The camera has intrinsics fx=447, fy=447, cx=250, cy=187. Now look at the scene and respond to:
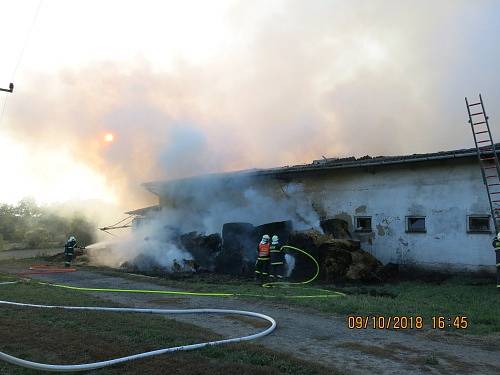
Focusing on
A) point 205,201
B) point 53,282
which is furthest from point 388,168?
point 53,282

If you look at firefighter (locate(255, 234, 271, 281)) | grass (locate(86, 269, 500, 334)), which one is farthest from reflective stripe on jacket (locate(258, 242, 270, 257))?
grass (locate(86, 269, 500, 334))

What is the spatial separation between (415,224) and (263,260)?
15.4ft

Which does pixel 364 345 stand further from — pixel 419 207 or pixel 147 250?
pixel 147 250

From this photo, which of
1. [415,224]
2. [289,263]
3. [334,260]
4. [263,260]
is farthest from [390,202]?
[263,260]

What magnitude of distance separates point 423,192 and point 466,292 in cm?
407

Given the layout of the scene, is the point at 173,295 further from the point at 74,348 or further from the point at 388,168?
the point at 388,168

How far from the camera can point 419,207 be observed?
13227 mm

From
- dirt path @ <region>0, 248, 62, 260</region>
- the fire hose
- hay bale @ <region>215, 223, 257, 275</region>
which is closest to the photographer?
the fire hose

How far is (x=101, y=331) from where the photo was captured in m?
6.03

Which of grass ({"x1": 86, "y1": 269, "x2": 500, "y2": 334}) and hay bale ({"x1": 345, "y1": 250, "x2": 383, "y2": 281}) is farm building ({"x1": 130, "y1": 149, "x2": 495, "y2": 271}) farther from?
hay bale ({"x1": 345, "y1": 250, "x2": 383, "y2": 281})

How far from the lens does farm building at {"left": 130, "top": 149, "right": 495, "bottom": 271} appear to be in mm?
12266

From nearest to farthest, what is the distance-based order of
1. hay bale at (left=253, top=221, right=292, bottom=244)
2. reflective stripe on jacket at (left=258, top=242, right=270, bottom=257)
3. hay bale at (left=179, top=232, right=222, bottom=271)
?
reflective stripe on jacket at (left=258, top=242, right=270, bottom=257)
hay bale at (left=253, top=221, right=292, bottom=244)
hay bale at (left=179, top=232, right=222, bottom=271)

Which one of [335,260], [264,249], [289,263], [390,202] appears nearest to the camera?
[335,260]

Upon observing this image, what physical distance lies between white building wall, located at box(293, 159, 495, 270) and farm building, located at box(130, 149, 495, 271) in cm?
2
